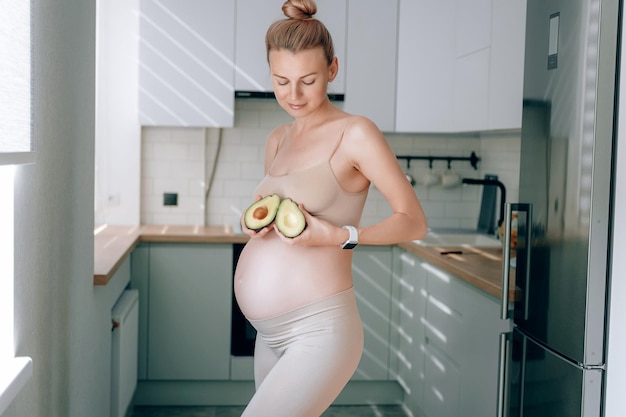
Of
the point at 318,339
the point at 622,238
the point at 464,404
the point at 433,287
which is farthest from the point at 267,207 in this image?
the point at 433,287

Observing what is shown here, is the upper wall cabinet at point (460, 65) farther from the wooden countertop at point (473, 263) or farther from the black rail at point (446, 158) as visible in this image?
the wooden countertop at point (473, 263)

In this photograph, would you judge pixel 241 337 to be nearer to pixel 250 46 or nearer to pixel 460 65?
pixel 250 46

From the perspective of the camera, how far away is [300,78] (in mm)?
1974

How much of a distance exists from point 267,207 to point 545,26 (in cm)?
114

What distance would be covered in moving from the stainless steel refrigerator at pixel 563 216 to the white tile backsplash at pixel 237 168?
2.25 meters

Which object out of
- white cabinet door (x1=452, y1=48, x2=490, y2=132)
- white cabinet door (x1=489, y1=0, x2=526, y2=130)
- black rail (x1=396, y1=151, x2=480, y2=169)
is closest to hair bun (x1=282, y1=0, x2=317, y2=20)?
white cabinet door (x1=489, y1=0, x2=526, y2=130)

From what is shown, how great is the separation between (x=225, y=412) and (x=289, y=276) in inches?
104

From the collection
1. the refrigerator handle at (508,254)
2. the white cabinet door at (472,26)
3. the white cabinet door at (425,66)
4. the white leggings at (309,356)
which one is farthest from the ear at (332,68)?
the white cabinet door at (425,66)

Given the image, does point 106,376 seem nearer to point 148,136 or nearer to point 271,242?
point 271,242

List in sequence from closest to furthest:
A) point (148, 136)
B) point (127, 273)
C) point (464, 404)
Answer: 1. point (464, 404)
2. point (127, 273)
3. point (148, 136)

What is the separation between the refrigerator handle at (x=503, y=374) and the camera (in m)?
2.70

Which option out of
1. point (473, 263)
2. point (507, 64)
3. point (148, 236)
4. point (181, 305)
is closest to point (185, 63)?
point (148, 236)

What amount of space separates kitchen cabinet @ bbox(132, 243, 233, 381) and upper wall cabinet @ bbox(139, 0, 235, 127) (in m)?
0.74

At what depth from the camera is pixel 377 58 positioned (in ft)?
15.3
